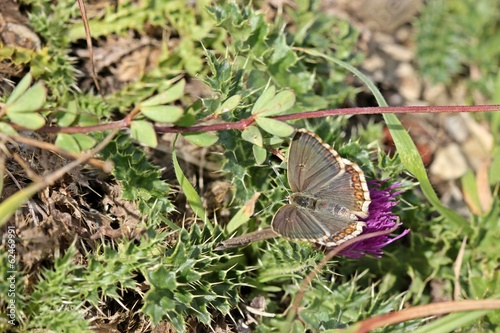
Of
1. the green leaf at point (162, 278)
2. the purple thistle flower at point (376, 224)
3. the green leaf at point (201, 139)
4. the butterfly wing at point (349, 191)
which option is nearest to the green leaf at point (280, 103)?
the green leaf at point (201, 139)

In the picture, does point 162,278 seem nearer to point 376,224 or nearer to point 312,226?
point 312,226

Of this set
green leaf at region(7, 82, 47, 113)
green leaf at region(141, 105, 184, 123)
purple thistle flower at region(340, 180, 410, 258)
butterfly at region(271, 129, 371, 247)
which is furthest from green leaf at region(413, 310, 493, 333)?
green leaf at region(7, 82, 47, 113)

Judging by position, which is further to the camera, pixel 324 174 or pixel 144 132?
pixel 324 174

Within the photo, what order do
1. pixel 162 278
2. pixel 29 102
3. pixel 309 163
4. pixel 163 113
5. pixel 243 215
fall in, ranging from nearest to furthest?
pixel 29 102, pixel 163 113, pixel 162 278, pixel 309 163, pixel 243 215

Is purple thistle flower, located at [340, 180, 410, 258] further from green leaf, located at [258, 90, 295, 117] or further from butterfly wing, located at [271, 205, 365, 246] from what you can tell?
green leaf, located at [258, 90, 295, 117]

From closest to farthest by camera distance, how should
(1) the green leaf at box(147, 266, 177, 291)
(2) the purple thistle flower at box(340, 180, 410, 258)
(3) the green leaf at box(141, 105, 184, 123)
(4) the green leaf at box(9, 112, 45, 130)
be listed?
(4) the green leaf at box(9, 112, 45, 130) < (3) the green leaf at box(141, 105, 184, 123) < (1) the green leaf at box(147, 266, 177, 291) < (2) the purple thistle flower at box(340, 180, 410, 258)

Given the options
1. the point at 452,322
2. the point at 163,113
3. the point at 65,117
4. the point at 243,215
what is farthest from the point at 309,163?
the point at 65,117

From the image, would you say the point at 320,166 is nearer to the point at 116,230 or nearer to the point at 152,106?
the point at 152,106
